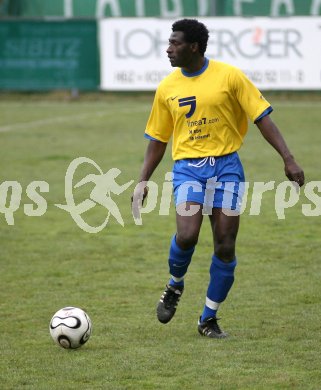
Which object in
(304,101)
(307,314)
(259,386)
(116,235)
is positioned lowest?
(304,101)

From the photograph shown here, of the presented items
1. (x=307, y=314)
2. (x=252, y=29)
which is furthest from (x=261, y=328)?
(x=252, y=29)

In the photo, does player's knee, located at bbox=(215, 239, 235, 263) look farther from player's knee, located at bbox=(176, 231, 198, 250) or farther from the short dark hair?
the short dark hair

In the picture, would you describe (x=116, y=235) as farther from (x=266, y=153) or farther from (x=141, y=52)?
(x=141, y=52)

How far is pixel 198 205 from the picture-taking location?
7.12 m

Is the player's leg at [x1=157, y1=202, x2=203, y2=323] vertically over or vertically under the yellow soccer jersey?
under

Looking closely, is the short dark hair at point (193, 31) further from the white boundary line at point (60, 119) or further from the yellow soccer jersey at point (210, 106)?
the white boundary line at point (60, 119)

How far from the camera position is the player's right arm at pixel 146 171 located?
24.1ft

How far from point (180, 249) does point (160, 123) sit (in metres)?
0.91

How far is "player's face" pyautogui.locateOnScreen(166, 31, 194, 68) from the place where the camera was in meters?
7.05

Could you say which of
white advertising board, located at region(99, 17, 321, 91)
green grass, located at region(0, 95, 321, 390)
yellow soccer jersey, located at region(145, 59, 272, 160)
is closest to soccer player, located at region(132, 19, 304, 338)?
yellow soccer jersey, located at region(145, 59, 272, 160)

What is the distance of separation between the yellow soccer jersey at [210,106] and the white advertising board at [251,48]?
60.6 feet

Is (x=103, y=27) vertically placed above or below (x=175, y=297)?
below

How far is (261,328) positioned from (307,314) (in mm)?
533

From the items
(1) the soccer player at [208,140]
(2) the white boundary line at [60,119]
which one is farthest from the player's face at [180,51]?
(2) the white boundary line at [60,119]
